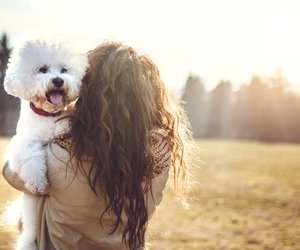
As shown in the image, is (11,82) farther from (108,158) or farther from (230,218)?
(230,218)

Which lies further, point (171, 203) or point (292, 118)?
point (292, 118)

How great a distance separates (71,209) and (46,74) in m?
0.57

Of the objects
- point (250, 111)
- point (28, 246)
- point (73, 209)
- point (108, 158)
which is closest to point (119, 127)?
point (108, 158)

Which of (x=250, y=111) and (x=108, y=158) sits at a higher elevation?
(x=108, y=158)

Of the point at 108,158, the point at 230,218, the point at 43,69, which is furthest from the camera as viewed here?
the point at 230,218

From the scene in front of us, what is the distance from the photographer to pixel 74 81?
257 cm

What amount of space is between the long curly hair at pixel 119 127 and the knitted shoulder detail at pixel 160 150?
3 centimetres

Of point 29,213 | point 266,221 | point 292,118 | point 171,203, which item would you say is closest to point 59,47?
point 29,213

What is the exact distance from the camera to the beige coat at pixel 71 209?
2.54 m

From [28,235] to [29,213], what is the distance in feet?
0.39

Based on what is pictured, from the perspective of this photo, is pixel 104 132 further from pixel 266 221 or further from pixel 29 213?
pixel 266 221

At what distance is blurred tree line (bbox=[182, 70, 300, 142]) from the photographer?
58688 mm

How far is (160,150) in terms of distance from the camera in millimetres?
2670

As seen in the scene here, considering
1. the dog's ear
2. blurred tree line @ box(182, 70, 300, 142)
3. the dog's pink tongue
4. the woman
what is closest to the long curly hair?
the woman
